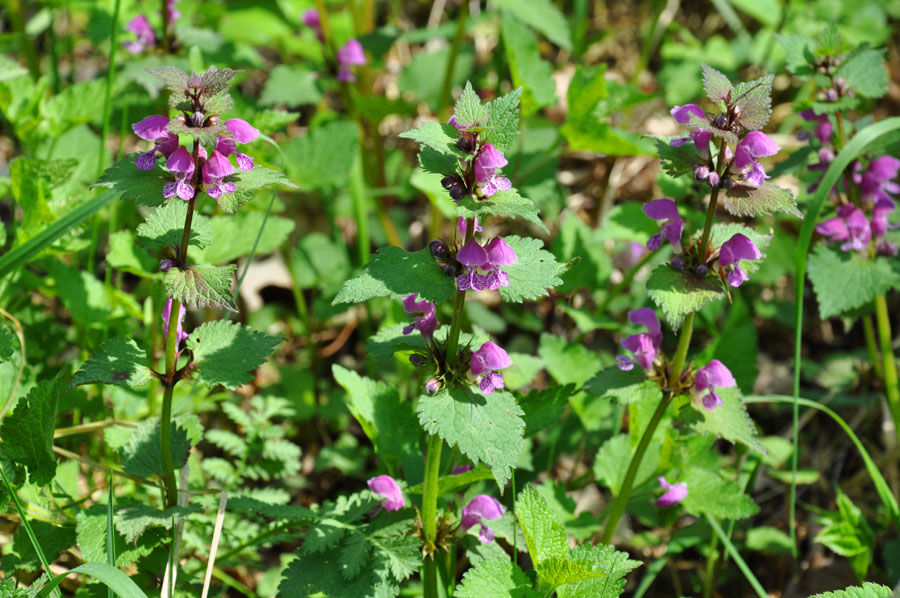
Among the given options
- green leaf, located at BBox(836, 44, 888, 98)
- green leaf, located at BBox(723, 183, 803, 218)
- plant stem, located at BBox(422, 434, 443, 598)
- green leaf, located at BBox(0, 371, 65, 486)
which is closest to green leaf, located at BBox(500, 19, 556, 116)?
green leaf, located at BBox(836, 44, 888, 98)

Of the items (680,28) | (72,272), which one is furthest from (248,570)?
(680,28)

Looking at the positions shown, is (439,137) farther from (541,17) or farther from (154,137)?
(541,17)

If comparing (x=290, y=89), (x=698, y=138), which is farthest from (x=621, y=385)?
(x=290, y=89)

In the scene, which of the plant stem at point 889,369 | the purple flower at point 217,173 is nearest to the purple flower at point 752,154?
the purple flower at point 217,173

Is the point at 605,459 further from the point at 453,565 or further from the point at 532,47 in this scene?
the point at 532,47

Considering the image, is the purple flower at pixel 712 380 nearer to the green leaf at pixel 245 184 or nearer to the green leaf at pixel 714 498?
the green leaf at pixel 714 498

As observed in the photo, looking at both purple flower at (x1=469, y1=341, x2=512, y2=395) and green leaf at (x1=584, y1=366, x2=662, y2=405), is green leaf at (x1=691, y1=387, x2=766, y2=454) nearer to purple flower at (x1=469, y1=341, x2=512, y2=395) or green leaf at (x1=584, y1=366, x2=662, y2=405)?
green leaf at (x1=584, y1=366, x2=662, y2=405)
